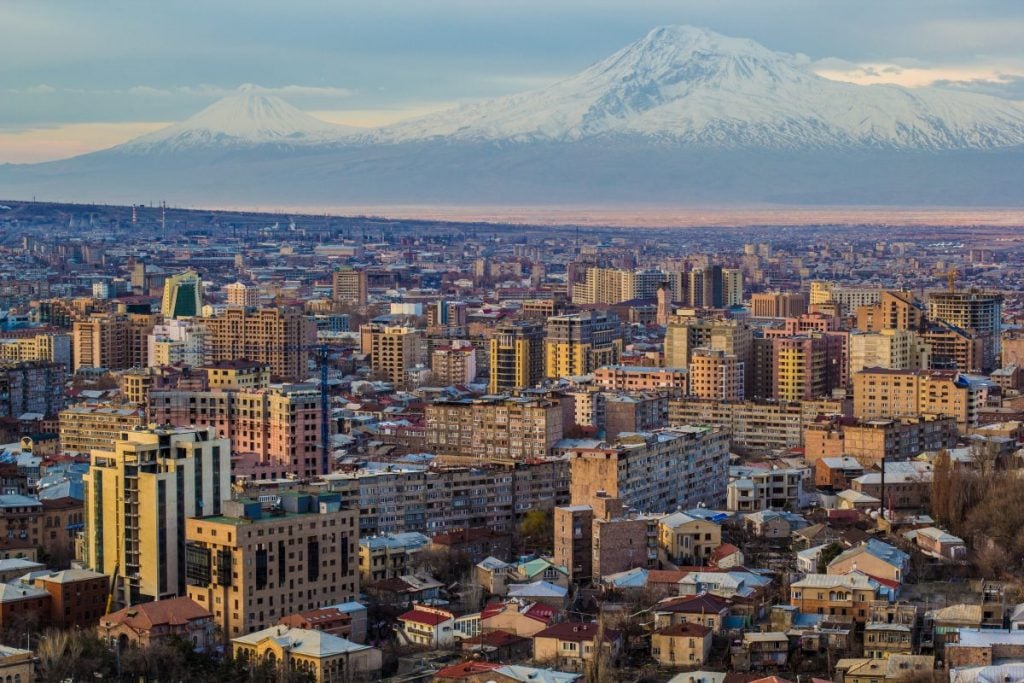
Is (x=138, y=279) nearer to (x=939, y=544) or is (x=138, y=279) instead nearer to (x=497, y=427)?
(x=497, y=427)

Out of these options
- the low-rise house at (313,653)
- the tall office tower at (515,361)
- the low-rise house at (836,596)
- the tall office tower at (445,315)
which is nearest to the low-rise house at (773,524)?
the low-rise house at (836,596)

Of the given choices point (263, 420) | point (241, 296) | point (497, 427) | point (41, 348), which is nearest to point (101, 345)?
point (41, 348)

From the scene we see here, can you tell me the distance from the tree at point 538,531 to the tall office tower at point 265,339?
1594cm

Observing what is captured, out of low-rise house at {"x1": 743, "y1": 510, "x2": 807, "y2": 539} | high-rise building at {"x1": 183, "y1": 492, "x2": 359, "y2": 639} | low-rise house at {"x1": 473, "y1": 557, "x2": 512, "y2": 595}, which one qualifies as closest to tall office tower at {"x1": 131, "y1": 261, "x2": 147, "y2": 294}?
low-rise house at {"x1": 743, "y1": 510, "x2": 807, "y2": 539}

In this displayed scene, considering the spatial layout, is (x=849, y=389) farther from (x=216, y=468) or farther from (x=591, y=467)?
(x=216, y=468)

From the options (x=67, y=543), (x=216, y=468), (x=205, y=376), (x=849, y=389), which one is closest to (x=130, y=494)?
(x=216, y=468)

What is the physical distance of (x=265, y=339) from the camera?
38.0m

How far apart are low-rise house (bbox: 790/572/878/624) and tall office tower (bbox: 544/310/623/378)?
17.4 m

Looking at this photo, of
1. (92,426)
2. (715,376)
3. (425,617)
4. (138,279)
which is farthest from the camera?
(138,279)

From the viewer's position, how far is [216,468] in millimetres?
18328

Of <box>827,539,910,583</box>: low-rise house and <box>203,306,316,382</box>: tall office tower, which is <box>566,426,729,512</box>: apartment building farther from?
<box>203,306,316,382</box>: tall office tower

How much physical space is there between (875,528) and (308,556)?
5537 mm

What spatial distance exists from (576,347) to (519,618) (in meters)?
19.2

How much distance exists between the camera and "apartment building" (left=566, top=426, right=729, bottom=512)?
21.1 meters
